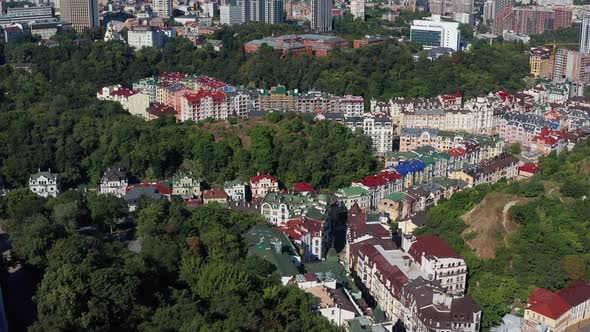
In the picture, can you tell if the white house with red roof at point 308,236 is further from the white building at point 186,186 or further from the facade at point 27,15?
the facade at point 27,15

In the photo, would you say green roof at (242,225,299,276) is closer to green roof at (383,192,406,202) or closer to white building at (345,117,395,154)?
green roof at (383,192,406,202)

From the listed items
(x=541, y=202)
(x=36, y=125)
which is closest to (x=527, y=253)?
(x=541, y=202)

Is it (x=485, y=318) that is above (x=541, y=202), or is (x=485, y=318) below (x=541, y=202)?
below

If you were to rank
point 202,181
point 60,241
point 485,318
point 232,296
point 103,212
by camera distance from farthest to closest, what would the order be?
point 202,181, point 103,212, point 485,318, point 60,241, point 232,296

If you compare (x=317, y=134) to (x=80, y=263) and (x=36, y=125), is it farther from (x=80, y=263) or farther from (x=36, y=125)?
(x=80, y=263)

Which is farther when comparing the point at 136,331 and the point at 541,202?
the point at 541,202

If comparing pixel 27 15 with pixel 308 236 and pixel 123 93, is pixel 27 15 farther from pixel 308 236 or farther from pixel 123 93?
pixel 308 236

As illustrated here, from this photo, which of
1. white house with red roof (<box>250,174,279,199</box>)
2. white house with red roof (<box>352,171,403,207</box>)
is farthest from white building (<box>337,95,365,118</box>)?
white house with red roof (<box>250,174,279,199</box>)

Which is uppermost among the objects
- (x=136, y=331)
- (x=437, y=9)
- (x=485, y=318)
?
(x=437, y=9)
